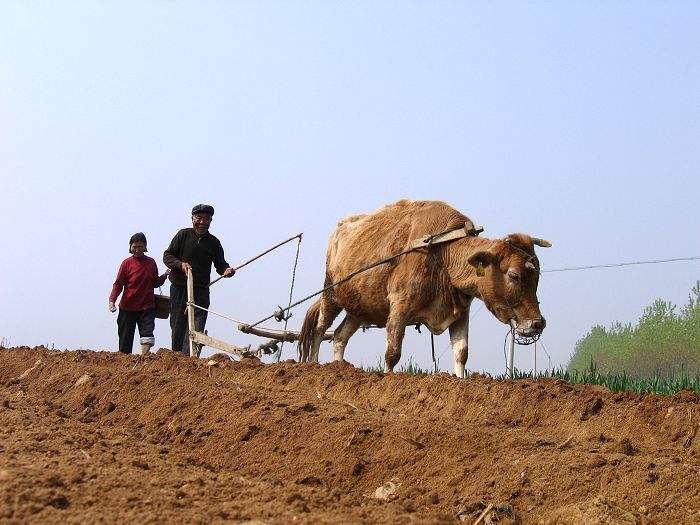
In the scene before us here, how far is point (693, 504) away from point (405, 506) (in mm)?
1975

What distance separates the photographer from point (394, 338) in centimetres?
1038

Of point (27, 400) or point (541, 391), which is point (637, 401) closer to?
point (541, 391)

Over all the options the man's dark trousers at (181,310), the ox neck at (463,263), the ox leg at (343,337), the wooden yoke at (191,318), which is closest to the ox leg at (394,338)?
the ox neck at (463,263)

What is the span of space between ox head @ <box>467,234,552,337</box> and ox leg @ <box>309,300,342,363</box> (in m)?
2.33

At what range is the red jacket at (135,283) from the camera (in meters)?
13.2

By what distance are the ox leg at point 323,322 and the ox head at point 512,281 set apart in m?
2.33

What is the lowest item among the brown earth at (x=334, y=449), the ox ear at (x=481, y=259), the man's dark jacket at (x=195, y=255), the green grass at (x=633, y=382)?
the brown earth at (x=334, y=449)

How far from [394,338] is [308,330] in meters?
2.22

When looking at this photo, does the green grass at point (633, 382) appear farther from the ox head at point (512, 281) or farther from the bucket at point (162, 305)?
the bucket at point (162, 305)

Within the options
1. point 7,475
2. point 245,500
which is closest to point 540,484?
point 245,500

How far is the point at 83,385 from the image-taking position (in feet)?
32.3

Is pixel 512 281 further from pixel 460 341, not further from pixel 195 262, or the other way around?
pixel 195 262

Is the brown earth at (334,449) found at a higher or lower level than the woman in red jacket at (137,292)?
lower

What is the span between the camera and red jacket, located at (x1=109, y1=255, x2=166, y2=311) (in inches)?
520
